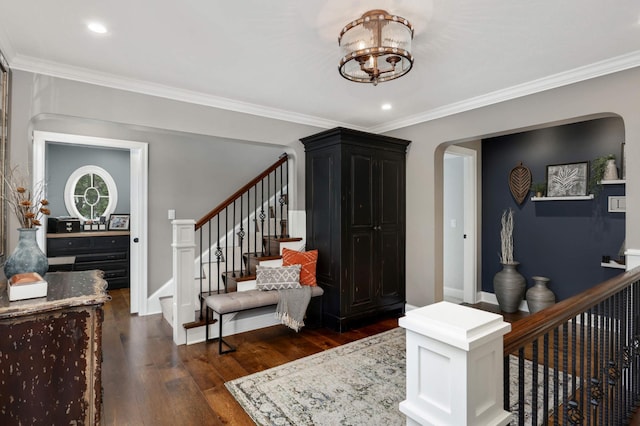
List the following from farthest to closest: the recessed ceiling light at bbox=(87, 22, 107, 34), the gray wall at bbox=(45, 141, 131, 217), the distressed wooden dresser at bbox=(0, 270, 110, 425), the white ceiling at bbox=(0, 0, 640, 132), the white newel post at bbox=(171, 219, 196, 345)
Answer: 1. the gray wall at bbox=(45, 141, 131, 217)
2. the white newel post at bbox=(171, 219, 196, 345)
3. the recessed ceiling light at bbox=(87, 22, 107, 34)
4. the white ceiling at bbox=(0, 0, 640, 132)
5. the distressed wooden dresser at bbox=(0, 270, 110, 425)

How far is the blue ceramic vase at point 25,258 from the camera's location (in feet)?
5.75

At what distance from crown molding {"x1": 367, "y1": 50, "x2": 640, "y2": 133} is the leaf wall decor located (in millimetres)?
1427

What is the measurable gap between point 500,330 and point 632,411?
213cm

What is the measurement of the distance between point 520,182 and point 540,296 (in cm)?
144

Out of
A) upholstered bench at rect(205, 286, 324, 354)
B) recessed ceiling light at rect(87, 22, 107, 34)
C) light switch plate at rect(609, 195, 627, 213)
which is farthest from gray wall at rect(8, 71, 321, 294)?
light switch plate at rect(609, 195, 627, 213)

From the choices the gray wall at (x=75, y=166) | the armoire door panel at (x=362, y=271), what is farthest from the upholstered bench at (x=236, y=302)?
the gray wall at (x=75, y=166)

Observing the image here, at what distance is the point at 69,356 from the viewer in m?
1.58

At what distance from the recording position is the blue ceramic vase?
175cm

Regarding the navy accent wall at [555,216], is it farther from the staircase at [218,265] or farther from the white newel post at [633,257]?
the staircase at [218,265]

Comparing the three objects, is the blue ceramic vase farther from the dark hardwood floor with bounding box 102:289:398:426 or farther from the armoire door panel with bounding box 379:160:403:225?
the armoire door panel with bounding box 379:160:403:225

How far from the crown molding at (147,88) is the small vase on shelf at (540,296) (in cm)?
330

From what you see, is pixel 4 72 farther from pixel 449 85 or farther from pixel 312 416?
pixel 449 85

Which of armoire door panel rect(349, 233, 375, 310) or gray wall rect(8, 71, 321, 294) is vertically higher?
gray wall rect(8, 71, 321, 294)

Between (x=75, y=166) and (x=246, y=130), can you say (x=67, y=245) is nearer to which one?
(x=75, y=166)
